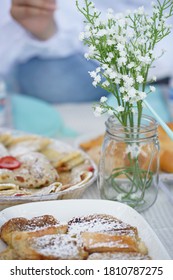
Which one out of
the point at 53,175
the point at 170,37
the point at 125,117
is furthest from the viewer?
the point at 170,37

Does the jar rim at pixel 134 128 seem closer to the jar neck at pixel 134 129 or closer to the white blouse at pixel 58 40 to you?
the jar neck at pixel 134 129

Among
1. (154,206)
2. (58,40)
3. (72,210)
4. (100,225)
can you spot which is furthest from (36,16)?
(100,225)

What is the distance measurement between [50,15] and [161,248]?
5.15 ft

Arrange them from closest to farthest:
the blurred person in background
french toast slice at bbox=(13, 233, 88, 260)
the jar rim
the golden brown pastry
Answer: french toast slice at bbox=(13, 233, 88, 260) → the jar rim → the golden brown pastry → the blurred person in background

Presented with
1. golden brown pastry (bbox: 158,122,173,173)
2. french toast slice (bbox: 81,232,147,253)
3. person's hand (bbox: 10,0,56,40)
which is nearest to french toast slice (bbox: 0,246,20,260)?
french toast slice (bbox: 81,232,147,253)

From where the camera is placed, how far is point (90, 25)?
1.06 meters

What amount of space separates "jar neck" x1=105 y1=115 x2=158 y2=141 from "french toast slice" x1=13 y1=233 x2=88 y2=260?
29 cm

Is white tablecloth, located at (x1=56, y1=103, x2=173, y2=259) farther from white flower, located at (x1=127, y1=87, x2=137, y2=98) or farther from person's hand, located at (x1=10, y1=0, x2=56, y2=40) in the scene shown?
person's hand, located at (x1=10, y1=0, x2=56, y2=40)

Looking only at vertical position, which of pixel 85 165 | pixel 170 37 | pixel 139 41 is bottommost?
pixel 85 165

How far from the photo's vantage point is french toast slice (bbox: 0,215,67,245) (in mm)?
947

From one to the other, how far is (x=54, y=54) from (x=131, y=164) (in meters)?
1.30

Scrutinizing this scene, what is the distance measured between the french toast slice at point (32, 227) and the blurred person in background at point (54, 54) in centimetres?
138
